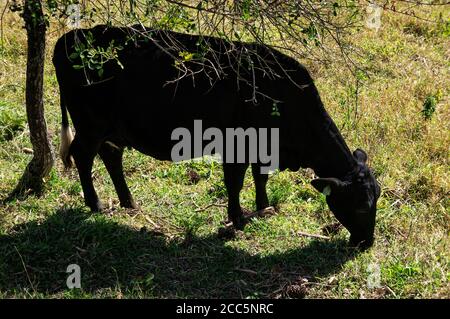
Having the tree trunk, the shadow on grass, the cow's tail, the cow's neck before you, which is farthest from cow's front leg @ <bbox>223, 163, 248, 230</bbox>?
the tree trunk

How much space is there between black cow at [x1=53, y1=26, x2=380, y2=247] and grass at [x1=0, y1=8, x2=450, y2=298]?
0.43 m

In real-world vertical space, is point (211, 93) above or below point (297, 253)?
above

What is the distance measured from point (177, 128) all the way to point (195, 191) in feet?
3.85

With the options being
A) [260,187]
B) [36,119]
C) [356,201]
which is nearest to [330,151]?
[356,201]

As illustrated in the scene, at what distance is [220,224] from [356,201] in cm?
141

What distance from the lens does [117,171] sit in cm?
722

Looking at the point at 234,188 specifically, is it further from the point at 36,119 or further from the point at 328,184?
the point at 36,119

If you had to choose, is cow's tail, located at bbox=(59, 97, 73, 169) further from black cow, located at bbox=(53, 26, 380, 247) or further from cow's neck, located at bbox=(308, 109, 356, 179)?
cow's neck, located at bbox=(308, 109, 356, 179)

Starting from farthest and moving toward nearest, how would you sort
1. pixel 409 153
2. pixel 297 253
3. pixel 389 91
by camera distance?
pixel 389 91 < pixel 409 153 < pixel 297 253

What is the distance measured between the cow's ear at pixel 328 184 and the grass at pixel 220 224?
0.60m

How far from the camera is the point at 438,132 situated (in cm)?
856

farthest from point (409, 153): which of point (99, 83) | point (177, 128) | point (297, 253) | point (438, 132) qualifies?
point (99, 83)

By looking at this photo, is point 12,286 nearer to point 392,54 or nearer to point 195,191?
point 195,191

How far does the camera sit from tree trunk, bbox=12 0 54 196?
22.5ft
